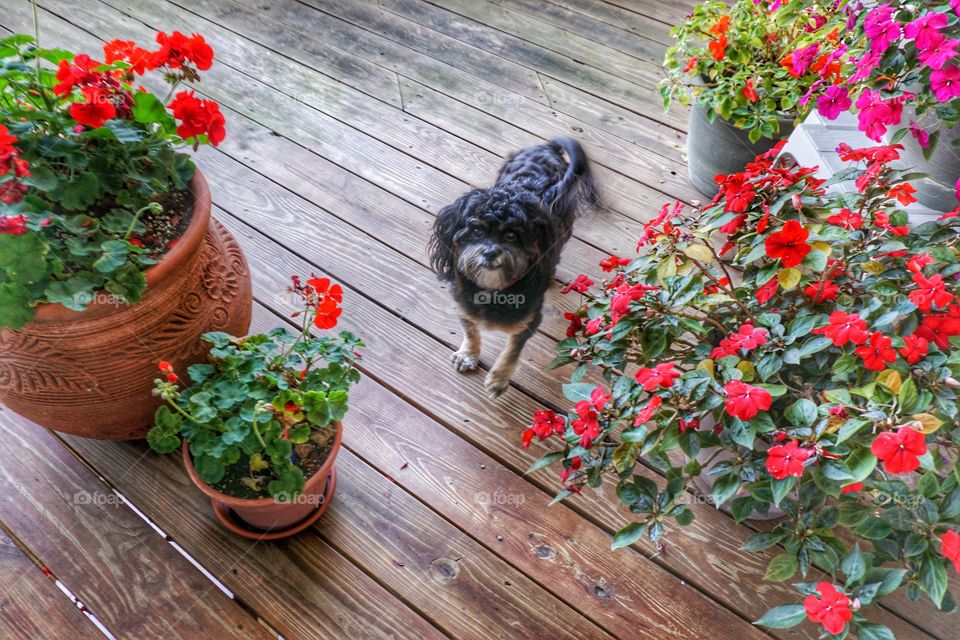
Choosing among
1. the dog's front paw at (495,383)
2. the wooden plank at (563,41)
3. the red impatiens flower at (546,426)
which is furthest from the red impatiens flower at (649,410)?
the wooden plank at (563,41)

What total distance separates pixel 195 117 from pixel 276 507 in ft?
2.96

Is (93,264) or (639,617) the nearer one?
(93,264)

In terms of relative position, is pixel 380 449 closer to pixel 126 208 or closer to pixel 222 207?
pixel 126 208

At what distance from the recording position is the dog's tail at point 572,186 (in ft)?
6.13

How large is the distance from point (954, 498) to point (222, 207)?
2.38 metres

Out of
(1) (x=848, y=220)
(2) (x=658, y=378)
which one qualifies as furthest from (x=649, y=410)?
(1) (x=848, y=220)

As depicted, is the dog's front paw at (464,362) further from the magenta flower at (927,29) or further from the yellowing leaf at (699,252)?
the magenta flower at (927,29)

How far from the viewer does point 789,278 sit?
125 cm

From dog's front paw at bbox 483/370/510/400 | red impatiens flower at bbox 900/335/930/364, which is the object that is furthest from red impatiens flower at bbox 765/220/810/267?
dog's front paw at bbox 483/370/510/400

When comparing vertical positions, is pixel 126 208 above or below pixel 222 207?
above

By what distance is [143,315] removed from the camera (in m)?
1.43

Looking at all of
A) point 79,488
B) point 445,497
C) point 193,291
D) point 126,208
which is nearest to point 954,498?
point 445,497

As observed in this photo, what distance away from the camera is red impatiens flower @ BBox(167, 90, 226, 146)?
1333 millimetres

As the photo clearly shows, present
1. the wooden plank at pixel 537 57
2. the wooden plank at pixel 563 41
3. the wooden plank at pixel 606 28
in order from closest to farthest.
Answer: the wooden plank at pixel 537 57 → the wooden plank at pixel 563 41 → the wooden plank at pixel 606 28
